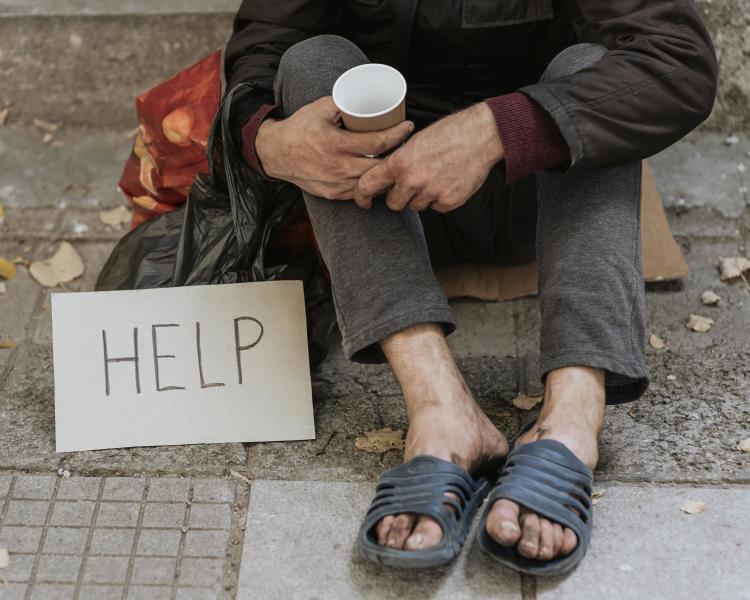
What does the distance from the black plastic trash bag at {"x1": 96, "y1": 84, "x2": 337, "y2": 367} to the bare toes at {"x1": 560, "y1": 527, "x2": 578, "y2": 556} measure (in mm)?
873

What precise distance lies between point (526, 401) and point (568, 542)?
0.55 metres

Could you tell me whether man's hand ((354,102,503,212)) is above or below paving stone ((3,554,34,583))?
above

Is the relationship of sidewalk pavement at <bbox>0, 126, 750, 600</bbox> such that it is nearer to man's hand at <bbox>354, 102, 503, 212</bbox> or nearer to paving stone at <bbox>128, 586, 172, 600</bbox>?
paving stone at <bbox>128, 586, 172, 600</bbox>

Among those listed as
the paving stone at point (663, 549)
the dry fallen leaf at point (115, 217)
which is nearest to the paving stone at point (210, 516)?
the paving stone at point (663, 549)

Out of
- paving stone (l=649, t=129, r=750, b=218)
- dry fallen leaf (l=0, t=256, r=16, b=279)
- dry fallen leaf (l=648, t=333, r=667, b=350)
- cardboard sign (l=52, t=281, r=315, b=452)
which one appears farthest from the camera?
paving stone (l=649, t=129, r=750, b=218)

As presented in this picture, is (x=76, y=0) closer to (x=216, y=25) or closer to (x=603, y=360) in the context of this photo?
(x=216, y=25)

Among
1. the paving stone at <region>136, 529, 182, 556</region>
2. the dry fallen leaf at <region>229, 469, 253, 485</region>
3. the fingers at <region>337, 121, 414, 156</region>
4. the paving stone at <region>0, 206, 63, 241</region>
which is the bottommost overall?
the paving stone at <region>0, 206, 63, 241</region>

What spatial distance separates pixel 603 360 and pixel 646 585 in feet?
1.44

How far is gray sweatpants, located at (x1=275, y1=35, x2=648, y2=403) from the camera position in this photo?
72.9 inches

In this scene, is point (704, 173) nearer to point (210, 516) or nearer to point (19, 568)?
point (210, 516)

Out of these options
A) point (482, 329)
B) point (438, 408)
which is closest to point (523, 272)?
point (482, 329)

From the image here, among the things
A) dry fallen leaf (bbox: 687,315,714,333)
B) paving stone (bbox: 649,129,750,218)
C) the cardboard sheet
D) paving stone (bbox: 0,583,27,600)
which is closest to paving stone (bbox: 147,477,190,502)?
paving stone (bbox: 0,583,27,600)

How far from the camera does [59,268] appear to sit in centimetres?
273

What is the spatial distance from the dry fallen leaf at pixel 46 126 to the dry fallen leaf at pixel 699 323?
2.21 meters
